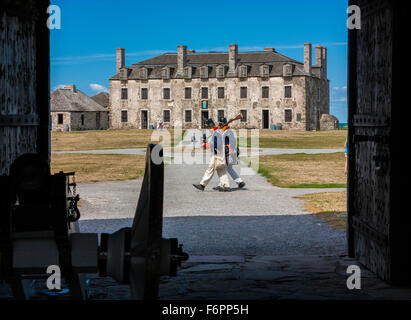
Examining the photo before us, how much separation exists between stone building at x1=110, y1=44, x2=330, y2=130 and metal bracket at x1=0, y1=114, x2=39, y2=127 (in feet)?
235

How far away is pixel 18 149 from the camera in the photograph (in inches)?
235

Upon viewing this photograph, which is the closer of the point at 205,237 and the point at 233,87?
the point at 205,237

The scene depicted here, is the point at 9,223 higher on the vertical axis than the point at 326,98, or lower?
lower

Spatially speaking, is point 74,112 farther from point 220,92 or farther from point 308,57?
point 308,57

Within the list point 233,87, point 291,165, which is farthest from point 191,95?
point 291,165

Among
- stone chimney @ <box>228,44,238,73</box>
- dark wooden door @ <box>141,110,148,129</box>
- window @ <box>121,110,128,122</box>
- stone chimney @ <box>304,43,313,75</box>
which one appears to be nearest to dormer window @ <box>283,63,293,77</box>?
stone chimney @ <box>304,43,313,75</box>

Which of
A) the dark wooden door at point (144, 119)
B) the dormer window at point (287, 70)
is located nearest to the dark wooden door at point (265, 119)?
the dormer window at point (287, 70)

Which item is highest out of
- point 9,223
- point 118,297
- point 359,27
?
point 359,27

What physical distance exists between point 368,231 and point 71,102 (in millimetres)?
80194

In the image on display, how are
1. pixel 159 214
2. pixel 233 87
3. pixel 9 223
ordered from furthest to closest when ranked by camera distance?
1. pixel 233 87
2. pixel 9 223
3. pixel 159 214

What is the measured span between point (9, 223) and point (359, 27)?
4.73 meters

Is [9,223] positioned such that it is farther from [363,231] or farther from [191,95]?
[191,95]

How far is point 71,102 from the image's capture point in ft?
276
